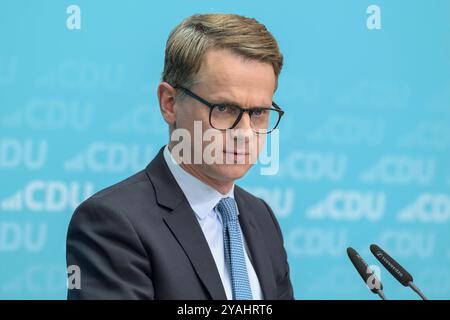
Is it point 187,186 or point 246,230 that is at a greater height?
point 187,186

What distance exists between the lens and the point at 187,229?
1.74 meters

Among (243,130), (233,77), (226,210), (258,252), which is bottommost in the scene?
(258,252)

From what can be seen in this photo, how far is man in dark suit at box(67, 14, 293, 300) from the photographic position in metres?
1.63

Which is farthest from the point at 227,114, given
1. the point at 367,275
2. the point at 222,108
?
the point at 367,275

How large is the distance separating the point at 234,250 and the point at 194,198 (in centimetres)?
17

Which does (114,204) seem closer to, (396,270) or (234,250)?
(234,250)

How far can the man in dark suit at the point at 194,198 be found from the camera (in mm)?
1628

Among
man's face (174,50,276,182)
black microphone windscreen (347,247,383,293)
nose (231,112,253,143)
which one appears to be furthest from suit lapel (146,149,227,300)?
black microphone windscreen (347,247,383,293)

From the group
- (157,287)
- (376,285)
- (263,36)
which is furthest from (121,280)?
(263,36)
